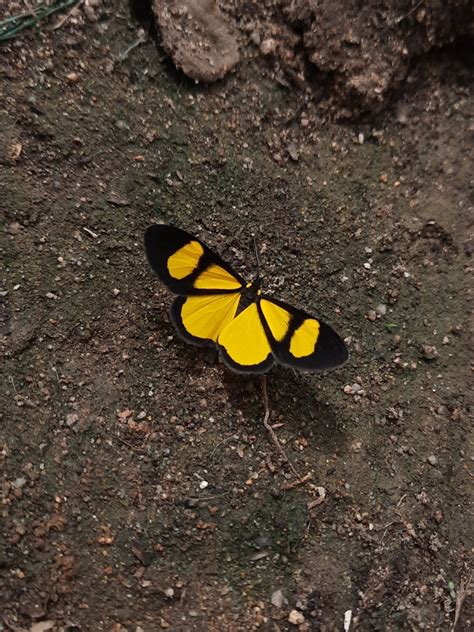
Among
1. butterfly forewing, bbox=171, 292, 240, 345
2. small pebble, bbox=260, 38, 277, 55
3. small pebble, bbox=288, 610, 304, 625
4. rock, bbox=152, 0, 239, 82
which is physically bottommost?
small pebble, bbox=288, 610, 304, 625

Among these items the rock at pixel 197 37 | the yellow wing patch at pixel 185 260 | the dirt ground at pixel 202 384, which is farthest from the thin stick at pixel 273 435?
the rock at pixel 197 37

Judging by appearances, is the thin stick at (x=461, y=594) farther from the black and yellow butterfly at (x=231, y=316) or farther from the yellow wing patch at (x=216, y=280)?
the yellow wing patch at (x=216, y=280)

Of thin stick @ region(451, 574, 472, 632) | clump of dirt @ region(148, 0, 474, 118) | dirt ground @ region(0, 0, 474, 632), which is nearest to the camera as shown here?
dirt ground @ region(0, 0, 474, 632)

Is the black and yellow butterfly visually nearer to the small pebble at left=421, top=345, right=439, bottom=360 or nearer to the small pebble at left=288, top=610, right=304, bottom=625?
the small pebble at left=421, top=345, right=439, bottom=360

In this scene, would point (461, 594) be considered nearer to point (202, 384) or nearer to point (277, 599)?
point (277, 599)

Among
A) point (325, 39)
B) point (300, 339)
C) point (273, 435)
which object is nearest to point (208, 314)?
point (300, 339)

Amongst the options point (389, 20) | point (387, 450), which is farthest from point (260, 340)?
point (389, 20)

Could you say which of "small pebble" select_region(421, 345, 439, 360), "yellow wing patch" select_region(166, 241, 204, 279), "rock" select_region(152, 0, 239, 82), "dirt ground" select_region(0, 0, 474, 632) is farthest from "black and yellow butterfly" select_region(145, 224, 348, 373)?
"rock" select_region(152, 0, 239, 82)
